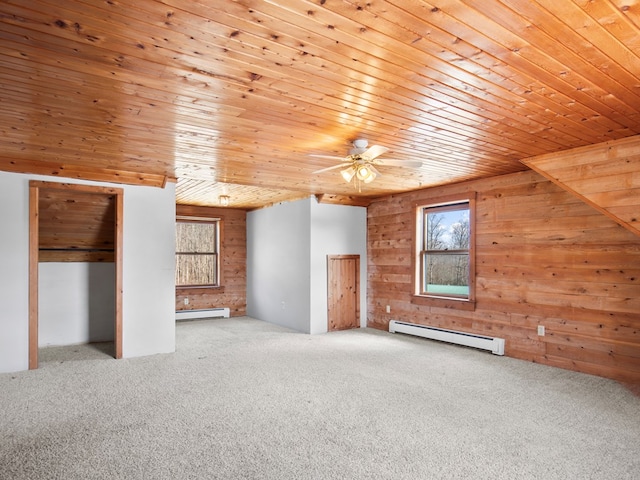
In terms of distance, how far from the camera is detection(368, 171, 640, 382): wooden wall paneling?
13.9 feet

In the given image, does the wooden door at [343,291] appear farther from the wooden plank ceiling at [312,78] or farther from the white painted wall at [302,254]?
the wooden plank ceiling at [312,78]

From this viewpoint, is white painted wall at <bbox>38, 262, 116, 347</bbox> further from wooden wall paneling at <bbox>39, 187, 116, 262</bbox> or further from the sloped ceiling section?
the sloped ceiling section

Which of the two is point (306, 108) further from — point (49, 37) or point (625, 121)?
point (625, 121)

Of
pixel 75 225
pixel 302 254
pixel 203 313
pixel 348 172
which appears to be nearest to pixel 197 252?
pixel 203 313

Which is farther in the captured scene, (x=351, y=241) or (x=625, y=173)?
(x=351, y=241)

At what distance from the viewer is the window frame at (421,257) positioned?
5.61 metres

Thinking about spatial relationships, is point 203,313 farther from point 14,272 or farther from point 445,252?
point 445,252

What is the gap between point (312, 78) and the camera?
96.7 inches

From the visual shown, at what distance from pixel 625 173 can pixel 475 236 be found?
2.10 meters

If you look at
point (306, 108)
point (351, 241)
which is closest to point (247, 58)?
point (306, 108)

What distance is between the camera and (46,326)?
5.95 m

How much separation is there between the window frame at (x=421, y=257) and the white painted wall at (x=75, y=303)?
441cm

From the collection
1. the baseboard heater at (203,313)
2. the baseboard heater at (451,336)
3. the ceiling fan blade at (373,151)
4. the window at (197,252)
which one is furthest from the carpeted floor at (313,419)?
the window at (197,252)

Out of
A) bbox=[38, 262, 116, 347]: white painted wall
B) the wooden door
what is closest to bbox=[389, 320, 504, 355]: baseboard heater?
the wooden door
